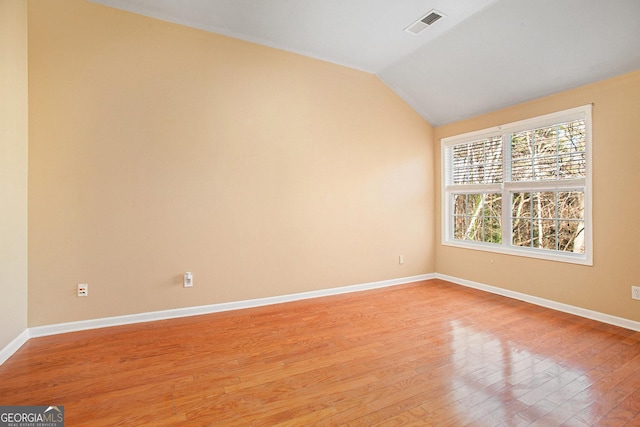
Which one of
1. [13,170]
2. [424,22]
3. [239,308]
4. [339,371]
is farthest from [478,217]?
[13,170]

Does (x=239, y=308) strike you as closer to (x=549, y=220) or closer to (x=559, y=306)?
(x=559, y=306)

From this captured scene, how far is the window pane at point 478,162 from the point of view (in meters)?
→ 4.07

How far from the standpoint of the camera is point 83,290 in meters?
2.79

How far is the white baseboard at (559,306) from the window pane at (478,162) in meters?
1.43

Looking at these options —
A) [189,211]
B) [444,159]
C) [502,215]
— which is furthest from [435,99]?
[189,211]

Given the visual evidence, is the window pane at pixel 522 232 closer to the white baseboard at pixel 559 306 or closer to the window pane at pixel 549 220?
the window pane at pixel 549 220

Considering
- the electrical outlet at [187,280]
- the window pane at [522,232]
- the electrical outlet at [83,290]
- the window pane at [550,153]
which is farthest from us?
the window pane at [522,232]

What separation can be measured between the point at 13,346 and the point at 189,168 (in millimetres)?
1975

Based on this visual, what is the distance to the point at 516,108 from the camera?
3.78 metres

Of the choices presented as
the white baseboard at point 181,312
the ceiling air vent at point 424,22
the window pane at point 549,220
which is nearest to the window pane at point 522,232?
the window pane at point 549,220

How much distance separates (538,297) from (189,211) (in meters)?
4.02

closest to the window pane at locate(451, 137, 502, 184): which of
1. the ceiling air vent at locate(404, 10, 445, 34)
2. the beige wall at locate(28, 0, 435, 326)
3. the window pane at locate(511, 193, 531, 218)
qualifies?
the window pane at locate(511, 193, 531, 218)

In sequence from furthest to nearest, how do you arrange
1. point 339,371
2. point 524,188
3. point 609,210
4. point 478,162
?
1. point 478,162
2. point 524,188
3. point 609,210
4. point 339,371

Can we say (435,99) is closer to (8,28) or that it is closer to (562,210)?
(562,210)
